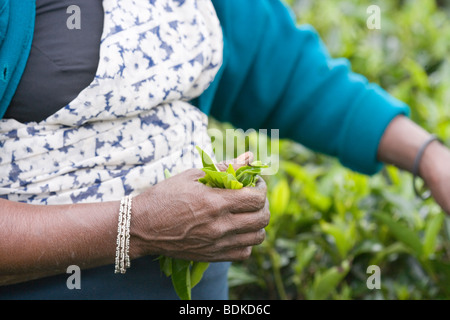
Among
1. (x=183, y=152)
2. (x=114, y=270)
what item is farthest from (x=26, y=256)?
(x=183, y=152)

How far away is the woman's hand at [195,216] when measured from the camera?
983 millimetres

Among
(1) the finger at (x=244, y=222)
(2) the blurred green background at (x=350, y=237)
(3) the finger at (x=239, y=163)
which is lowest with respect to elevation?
(2) the blurred green background at (x=350, y=237)

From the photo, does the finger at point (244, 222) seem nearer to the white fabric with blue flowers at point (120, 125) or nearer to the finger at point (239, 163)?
the finger at point (239, 163)

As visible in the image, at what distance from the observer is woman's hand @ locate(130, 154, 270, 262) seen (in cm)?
98

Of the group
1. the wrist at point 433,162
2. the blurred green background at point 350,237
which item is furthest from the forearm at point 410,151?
the blurred green background at point 350,237

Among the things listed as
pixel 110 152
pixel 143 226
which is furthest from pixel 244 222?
pixel 110 152

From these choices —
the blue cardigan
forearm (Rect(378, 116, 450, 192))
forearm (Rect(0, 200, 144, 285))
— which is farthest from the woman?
forearm (Rect(378, 116, 450, 192))

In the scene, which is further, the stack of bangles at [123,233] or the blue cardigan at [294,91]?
the blue cardigan at [294,91]

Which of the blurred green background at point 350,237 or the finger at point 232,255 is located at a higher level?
the finger at point 232,255

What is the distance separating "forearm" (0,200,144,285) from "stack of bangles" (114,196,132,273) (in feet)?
0.04

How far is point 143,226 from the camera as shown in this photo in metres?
1.00

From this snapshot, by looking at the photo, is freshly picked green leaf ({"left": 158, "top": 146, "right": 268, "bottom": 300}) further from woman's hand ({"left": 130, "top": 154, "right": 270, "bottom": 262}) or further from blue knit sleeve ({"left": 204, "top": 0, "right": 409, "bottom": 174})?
blue knit sleeve ({"left": 204, "top": 0, "right": 409, "bottom": 174})

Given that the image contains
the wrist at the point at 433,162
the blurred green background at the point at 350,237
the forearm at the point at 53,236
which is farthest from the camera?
the blurred green background at the point at 350,237

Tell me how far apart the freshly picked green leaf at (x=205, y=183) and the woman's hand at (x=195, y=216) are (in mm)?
15
